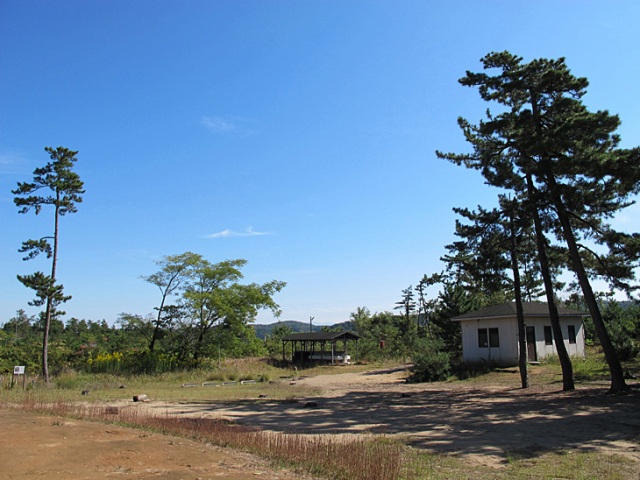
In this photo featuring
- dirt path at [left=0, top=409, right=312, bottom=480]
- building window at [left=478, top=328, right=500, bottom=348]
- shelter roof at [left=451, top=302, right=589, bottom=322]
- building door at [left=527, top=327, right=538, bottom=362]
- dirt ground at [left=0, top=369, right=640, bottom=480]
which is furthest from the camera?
building window at [left=478, top=328, right=500, bottom=348]

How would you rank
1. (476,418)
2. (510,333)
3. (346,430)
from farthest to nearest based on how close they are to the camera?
(510,333) < (476,418) < (346,430)

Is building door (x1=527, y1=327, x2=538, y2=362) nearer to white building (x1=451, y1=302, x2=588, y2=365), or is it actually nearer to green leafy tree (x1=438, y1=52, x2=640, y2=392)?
white building (x1=451, y1=302, x2=588, y2=365)

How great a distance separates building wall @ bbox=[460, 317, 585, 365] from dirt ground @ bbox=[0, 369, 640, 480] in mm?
9845

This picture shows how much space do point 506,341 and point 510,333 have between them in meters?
0.57

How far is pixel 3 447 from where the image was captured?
25.8 ft

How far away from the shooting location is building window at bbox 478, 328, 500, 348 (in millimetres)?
28119

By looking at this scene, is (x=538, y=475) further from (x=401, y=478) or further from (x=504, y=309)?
(x=504, y=309)

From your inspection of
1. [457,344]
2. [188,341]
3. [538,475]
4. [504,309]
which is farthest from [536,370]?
[188,341]

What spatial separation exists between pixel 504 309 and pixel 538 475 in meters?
22.7

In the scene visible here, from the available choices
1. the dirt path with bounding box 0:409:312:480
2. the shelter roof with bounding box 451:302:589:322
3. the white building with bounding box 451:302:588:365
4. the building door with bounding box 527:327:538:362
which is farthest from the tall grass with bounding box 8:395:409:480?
the building door with bounding box 527:327:538:362

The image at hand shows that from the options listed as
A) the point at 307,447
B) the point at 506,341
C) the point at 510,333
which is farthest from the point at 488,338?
the point at 307,447

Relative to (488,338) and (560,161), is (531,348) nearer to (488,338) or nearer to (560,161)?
(488,338)

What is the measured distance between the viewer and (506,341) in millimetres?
27344

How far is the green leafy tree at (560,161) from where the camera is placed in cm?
1427
